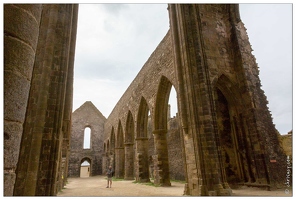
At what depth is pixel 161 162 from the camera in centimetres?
1083

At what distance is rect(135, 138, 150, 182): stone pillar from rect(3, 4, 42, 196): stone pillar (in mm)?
11649

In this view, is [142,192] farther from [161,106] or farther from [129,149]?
[129,149]

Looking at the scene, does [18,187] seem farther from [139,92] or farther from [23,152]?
[139,92]

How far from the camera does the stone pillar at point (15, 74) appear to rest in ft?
5.59

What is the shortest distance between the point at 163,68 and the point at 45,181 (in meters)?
7.80

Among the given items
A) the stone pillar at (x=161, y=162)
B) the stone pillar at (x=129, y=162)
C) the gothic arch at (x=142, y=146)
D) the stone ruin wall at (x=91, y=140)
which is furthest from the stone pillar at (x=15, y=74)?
the stone ruin wall at (x=91, y=140)

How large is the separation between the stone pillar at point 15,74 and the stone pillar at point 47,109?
10.2 ft

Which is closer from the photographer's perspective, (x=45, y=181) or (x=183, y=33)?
(x=45, y=181)

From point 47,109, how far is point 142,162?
9.04 metres

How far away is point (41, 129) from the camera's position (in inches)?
188

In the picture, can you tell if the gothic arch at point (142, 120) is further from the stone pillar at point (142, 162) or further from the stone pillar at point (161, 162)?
the stone pillar at point (161, 162)

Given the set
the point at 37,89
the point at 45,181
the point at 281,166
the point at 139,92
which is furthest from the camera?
the point at 139,92

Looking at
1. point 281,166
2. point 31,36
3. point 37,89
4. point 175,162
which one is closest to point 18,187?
point 37,89

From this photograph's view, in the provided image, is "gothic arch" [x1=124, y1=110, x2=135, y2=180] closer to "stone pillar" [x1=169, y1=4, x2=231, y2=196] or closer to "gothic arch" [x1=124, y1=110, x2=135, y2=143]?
"gothic arch" [x1=124, y1=110, x2=135, y2=143]
